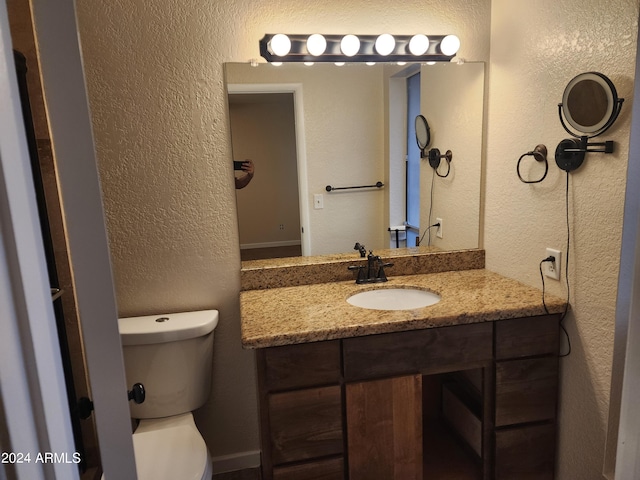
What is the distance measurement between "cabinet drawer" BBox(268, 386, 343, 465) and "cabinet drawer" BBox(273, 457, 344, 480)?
0.03m

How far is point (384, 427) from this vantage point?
1.46 meters

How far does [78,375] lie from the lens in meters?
1.18

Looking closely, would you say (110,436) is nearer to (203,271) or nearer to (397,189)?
(203,271)

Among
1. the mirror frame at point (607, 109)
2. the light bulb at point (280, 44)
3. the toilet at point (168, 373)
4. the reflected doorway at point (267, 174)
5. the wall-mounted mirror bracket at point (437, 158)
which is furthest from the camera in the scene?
the wall-mounted mirror bracket at point (437, 158)

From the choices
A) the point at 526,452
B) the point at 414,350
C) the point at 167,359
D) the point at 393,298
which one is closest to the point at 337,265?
the point at 393,298

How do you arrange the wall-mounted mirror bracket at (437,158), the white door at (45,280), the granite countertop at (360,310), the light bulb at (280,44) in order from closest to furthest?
1. the white door at (45,280)
2. the granite countertop at (360,310)
3. the light bulb at (280,44)
4. the wall-mounted mirror bracket at (437,158)

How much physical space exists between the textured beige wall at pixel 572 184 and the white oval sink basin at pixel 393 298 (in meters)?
0.42

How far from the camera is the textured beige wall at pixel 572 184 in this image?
1.27m

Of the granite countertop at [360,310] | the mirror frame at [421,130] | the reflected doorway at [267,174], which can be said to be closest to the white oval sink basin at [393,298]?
the granite countertop at [360,310]

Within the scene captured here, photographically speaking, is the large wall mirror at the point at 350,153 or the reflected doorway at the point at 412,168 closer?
the large wall mirror at the point at 350,153

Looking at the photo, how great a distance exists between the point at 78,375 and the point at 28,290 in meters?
0.94

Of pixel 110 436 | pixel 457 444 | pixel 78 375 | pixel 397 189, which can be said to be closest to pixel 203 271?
pixel 78 375

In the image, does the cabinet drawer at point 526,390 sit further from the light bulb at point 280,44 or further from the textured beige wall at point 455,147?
the light bulb at point 280,44

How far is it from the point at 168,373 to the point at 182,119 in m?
0.98
